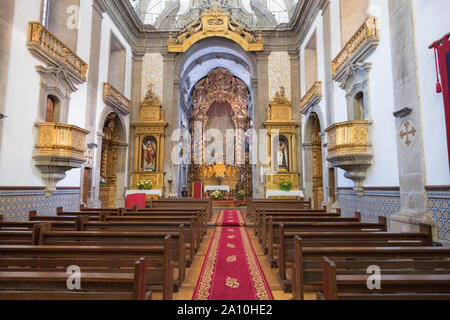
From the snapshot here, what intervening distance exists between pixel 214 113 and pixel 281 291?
67.6 feet

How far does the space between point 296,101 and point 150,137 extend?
7819mm

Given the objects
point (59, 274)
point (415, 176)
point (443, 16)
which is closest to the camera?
point (59, 274)

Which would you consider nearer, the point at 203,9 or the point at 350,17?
the point at 350,17

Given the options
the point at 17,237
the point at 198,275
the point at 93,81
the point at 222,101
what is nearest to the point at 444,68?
the point at 198,275

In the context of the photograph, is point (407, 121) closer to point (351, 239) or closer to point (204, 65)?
point (351, 239)

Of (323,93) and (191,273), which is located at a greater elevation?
(323,93)

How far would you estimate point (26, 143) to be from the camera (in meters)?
6.92

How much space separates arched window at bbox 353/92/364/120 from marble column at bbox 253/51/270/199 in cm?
657

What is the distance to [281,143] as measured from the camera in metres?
14.2

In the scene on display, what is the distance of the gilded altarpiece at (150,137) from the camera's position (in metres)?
14.1

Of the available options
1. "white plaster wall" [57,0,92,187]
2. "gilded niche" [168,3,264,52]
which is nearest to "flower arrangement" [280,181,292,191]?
"gilded niche" [168,3,264,52]

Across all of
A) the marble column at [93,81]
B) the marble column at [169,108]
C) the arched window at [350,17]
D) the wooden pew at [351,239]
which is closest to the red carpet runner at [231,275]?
the wooden pew at [351,239]
